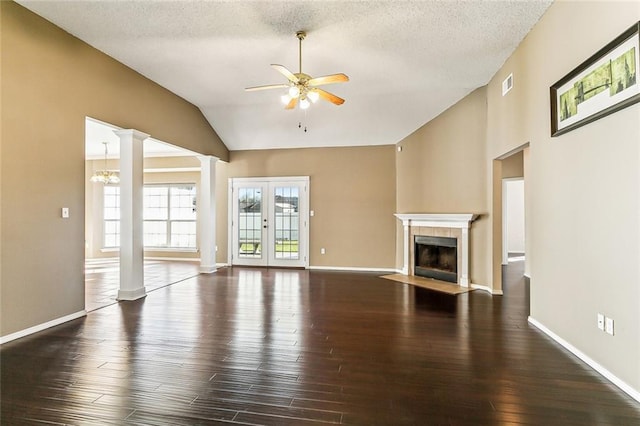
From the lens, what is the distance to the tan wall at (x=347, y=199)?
7289mm

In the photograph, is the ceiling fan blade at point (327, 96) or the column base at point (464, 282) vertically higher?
the ceiling fan blade at point (327, 96)

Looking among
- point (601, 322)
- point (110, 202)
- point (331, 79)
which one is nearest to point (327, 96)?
point (331, 79)

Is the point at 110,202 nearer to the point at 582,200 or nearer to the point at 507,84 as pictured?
the point at 507,84

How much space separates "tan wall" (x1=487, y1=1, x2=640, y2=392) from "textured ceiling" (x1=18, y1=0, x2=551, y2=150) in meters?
0.59

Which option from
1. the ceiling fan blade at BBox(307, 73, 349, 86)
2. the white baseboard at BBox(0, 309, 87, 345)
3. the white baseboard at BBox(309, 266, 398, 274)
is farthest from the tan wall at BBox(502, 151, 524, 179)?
the white baseboard at BBox(0, 309, 87, 345)

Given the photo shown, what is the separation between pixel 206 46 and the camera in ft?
12.8

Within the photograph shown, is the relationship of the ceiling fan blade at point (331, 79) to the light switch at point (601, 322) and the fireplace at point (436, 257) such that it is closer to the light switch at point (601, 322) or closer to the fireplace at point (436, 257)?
the light switch at point (601, 322)

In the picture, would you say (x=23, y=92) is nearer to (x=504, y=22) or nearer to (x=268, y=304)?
(x=268, y=304)

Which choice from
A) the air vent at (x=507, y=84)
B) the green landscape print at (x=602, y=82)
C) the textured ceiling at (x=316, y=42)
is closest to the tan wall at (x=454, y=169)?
the textured ceiling at (x=316, y=42)

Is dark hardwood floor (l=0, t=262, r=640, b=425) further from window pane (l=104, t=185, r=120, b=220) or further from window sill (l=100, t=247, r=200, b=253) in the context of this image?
window pane (l=104, t=185, r=120, b=220)

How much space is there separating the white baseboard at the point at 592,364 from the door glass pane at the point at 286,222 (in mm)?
5101

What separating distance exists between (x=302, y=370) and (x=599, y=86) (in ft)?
10.4

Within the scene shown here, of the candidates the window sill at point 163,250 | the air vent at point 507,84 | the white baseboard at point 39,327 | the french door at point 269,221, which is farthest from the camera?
the window sill at point 163,250

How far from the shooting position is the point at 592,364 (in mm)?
2580
